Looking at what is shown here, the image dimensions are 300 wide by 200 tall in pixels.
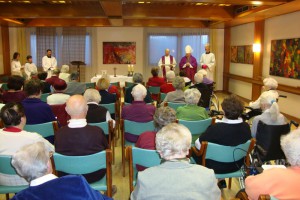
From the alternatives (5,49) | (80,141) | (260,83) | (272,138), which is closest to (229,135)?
(272,138)

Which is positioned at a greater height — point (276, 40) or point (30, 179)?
point (276, 40)

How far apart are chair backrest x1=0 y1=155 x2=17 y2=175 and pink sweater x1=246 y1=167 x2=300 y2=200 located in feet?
5.55

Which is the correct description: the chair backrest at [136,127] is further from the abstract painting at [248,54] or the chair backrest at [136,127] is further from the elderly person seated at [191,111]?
the abstract painting at [248,54]

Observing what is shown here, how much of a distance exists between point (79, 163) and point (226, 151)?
3.93 feet

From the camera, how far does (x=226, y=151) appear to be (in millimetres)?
2658

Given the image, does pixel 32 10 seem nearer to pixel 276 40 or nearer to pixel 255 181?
pixel 276 40

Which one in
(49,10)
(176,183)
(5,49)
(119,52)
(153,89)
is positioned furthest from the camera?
(119,52)

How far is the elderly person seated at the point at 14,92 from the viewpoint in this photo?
4.50 metres

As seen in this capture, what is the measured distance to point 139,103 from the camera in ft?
12.8

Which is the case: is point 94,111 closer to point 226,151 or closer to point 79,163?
point 79,163

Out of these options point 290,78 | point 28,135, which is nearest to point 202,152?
point 28,135

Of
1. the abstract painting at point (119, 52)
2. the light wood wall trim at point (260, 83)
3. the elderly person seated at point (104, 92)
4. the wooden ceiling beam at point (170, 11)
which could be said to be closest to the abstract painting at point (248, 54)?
the light wood wall trim at point (260, 83)

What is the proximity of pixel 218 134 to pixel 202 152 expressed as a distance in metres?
0.28

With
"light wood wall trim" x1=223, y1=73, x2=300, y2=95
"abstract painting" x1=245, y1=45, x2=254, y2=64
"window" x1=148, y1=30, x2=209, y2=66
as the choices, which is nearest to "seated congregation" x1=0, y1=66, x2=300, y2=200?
"light wood wall trim" x1=223, y1=73, x2=300, y2=95
